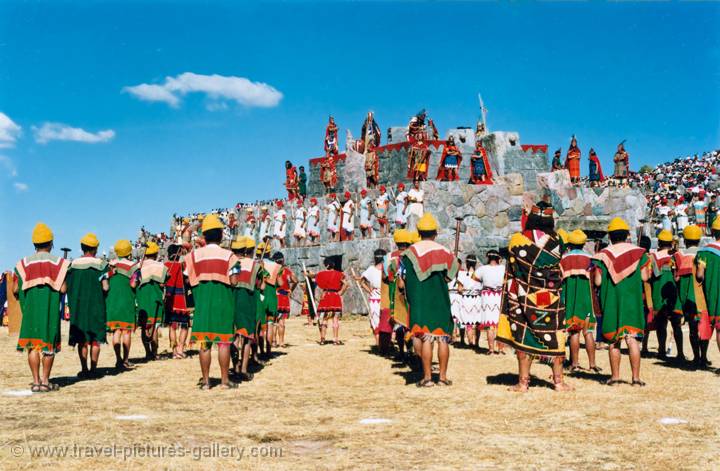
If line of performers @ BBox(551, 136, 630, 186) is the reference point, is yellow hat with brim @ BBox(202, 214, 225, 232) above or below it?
below

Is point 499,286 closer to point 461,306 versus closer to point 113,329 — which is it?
point 461,306

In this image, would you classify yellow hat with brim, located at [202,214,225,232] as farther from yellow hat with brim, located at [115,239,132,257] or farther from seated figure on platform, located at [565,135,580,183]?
seated figure on platform, located at [565,135,580,183]

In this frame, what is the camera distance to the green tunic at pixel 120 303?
949cm

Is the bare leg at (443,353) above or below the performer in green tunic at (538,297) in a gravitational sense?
below

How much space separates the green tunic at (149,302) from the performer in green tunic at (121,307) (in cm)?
44

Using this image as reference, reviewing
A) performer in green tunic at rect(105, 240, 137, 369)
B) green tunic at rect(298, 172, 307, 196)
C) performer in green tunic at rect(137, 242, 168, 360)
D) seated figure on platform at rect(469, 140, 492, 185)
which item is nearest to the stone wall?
seated figure on platform at rect(469, 140, 492, 185)

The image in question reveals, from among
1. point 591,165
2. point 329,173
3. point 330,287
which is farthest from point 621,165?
point 330,287

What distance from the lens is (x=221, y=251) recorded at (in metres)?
7.25

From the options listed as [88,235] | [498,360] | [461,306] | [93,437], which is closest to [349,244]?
[461,306]

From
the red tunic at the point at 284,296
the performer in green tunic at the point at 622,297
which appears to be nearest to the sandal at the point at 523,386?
the performer in green tunic at the point at 622,297

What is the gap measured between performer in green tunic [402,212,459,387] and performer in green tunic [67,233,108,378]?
380 centimetres

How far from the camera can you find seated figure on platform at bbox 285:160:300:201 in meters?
30.9

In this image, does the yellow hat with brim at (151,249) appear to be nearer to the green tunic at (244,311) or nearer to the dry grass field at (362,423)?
the dry grass field at (362,423)

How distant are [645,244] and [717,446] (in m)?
5.46
